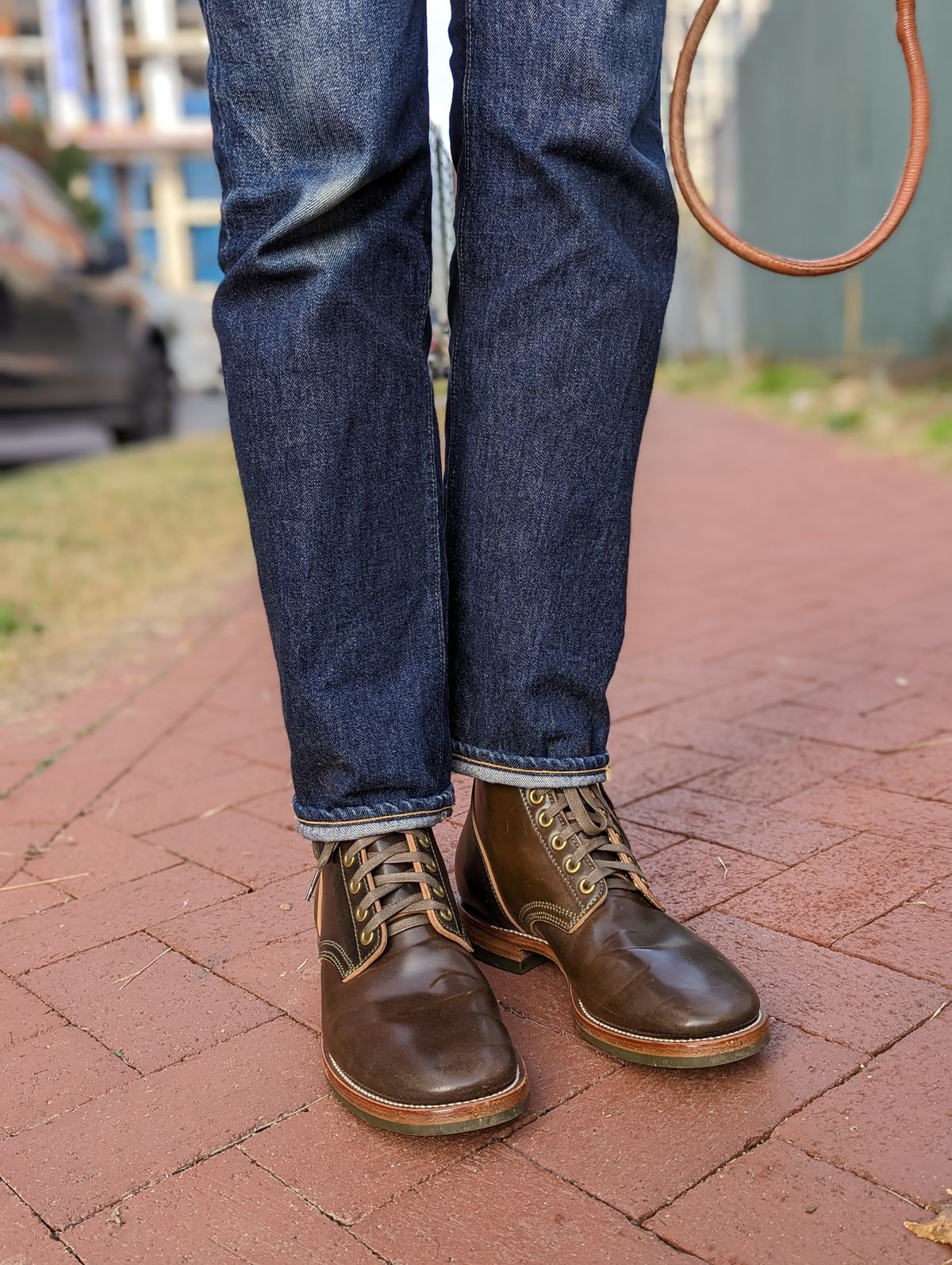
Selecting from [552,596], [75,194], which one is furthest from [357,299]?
[75,194]

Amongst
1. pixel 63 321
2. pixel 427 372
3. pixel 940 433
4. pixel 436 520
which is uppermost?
pixel 427 372

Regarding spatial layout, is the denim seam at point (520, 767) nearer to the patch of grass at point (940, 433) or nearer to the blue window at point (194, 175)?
the patch of grass at point (940, 433)

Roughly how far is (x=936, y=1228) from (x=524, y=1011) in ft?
1.43

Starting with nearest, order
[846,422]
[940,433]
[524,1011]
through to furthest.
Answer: [524,1011] → [940,433] → [846,422]

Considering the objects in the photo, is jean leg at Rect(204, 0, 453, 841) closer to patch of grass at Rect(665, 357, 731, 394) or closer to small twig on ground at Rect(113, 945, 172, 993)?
small twig on ground at Rect(113, 945, 172, 993)

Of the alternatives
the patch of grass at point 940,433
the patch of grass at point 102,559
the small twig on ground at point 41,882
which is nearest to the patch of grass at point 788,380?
the patch of grass at point 940,433

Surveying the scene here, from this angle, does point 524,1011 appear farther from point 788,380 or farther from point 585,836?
point 788,380

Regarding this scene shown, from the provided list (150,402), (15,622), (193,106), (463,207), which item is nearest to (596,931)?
(463,207)

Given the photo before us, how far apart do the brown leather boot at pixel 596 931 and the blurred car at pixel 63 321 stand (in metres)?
4.85

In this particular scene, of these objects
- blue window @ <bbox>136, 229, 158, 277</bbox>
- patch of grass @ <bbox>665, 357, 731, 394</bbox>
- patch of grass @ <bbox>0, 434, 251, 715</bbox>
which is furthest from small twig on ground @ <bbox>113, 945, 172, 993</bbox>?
blue window @ <bbox>136, 229, 158, 277</bbox>

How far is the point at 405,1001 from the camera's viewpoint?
1.12m

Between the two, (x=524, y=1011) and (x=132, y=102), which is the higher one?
(x=132, y=102)

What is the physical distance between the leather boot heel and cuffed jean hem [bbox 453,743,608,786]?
156 millimetres

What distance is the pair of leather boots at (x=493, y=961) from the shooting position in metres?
1.06
